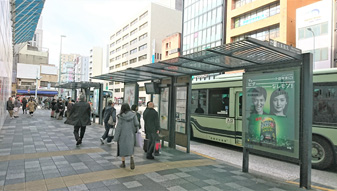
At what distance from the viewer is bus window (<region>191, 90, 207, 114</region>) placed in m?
10.0

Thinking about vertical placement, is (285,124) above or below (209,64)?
below

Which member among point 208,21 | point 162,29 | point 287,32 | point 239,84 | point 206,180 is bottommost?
point 206,180

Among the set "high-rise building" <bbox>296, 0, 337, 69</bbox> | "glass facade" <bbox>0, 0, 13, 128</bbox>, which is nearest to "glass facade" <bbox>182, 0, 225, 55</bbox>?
"high-rise building" <bbox>296, 0, 337, 69</bbox>

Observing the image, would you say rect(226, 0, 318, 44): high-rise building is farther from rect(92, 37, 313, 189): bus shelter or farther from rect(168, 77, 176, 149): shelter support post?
rect(92, 37, 313, 189): bus shelter

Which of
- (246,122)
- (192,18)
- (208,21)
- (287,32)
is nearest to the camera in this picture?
(246,122)

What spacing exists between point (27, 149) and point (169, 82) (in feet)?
16.5

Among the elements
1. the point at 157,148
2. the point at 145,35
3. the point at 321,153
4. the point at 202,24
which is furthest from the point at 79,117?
the point at 145,35

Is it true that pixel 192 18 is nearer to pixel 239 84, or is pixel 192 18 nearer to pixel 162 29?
pixel 162 29

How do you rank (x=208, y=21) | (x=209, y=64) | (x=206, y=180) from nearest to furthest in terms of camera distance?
(x=206, y=180), (x=209, y=64), (x=208, y=21)

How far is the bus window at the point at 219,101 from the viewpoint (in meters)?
8.98

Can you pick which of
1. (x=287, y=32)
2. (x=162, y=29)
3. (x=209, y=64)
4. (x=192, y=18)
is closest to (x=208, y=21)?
(x=192, y=18)

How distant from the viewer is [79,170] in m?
5.22

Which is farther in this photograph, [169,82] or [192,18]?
[192,18]

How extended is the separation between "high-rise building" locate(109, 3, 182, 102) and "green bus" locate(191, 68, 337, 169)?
6012 centimetres
